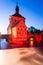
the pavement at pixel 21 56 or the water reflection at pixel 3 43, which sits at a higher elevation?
the water reflection at pixel 3 43

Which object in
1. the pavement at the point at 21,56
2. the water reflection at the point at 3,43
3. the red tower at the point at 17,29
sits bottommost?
the pavement at the point at 21,56

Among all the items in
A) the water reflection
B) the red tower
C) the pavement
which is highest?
the red tower

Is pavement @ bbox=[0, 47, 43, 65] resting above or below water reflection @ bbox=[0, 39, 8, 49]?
below

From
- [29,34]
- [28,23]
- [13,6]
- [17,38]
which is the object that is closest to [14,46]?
[17,38]

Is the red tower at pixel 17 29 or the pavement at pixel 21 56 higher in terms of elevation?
the red tower at pixel 17 29

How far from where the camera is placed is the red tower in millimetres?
1869

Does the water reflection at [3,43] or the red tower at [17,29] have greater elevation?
the red tower at [17,29]

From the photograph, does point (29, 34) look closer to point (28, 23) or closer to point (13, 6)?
point (28, 23)

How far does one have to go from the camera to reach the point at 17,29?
6.23 ft

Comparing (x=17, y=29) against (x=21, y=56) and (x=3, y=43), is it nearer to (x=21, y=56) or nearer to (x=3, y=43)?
(x=3, y=43)

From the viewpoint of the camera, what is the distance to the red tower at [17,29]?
6.13 ft

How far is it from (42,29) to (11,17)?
567 mm

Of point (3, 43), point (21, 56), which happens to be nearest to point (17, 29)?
point (3, 43)

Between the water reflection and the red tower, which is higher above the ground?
the red tower
